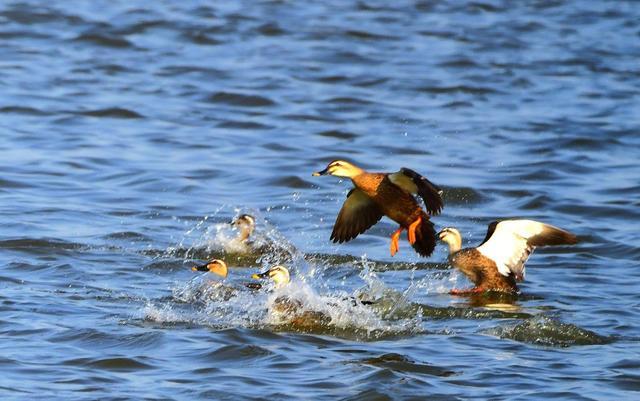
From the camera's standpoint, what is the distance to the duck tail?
35.0 feet

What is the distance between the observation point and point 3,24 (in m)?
24.8

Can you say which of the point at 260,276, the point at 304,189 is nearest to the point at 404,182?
the point at 260,276

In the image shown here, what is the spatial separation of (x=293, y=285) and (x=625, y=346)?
2.48m

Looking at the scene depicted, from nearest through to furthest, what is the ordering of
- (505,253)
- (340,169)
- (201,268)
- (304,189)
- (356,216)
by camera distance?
(340,169)
(356,216)
(201,268)
(505,253)
(304,189)

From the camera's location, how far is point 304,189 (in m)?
15.4

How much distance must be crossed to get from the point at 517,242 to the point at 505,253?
0.16 meters

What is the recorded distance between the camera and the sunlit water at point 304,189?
8.89m

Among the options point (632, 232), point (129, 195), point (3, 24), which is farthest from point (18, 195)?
point (3, 24)

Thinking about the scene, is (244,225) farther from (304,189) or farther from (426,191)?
(426,191)

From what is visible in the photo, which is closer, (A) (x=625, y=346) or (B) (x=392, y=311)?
(A) (x=625, y=346)

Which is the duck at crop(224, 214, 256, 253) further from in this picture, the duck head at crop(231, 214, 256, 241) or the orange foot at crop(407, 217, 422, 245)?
the orange foot at crop(407, 217, 422, 245)

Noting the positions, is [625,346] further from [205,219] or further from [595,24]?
[595,24]

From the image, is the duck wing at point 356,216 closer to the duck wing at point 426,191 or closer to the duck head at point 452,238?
the duck wing at point 426,191

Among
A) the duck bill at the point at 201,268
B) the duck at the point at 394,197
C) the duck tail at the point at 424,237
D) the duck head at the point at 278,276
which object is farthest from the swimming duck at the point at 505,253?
the duck bill at the point at 201,268
